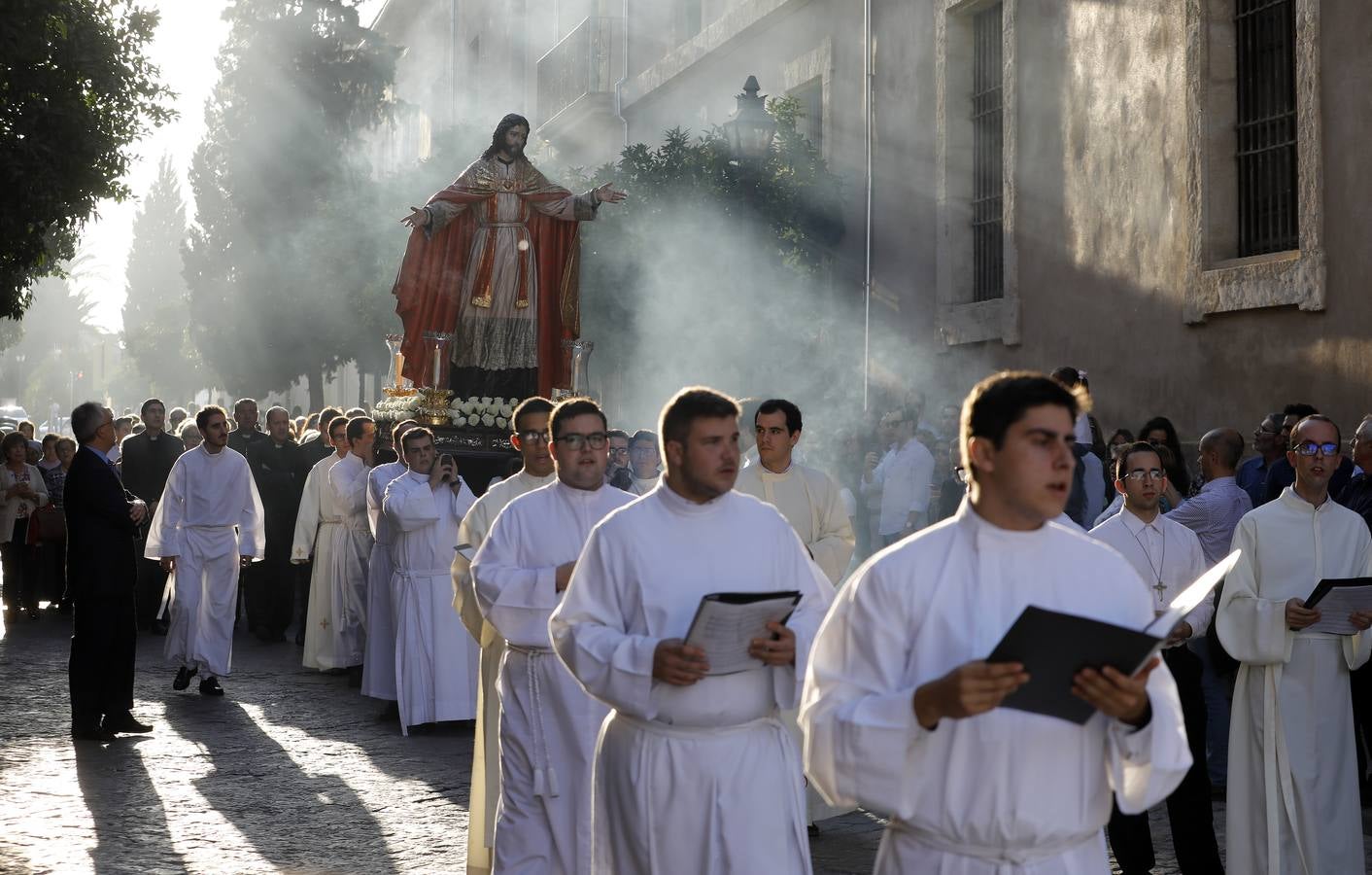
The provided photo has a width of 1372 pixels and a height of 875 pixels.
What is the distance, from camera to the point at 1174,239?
13438 millimetres

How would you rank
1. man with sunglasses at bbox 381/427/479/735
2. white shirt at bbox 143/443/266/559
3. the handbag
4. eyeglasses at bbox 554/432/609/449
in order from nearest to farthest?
eyeglasses at bbox 554/432/609/449
man with sunglasses at bbox 381/427/479/735
white shirt at bbox 143/443/266/559
the handbag

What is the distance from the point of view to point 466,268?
535 inches

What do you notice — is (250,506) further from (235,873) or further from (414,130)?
(414,130)

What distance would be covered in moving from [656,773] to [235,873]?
3.23 metres

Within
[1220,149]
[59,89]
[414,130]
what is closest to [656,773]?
[1220,149]

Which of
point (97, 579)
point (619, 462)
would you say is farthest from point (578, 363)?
point (97, 579)

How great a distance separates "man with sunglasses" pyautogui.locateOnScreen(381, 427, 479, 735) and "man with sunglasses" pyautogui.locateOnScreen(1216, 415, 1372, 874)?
539 cm

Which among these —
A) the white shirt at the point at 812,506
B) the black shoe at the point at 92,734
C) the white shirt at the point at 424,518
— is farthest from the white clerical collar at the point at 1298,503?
the black shoe at the point at 92,734


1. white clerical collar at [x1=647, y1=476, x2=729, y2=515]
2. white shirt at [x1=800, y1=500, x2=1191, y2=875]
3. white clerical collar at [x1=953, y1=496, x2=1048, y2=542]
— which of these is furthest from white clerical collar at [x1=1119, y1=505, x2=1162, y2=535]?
white clerical collar at [x1=953, y1=496, x2=1048, y2=542]

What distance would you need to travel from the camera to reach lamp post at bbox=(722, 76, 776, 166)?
16.5 meters

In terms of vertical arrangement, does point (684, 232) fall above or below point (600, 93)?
below

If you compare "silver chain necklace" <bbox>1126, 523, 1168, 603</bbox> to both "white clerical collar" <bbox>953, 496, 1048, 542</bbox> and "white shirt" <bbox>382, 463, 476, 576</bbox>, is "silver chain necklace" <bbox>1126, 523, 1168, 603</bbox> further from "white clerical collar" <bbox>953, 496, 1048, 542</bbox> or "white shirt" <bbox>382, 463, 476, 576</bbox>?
"white shirt" <bbox>382, 463, 476, 576</bbox>

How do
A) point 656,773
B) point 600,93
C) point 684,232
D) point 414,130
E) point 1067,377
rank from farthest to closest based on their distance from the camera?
point 414,130 → point 600,93 → point 684,232 → point 1067,377 → point 656,773

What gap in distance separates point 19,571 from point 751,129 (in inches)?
350
